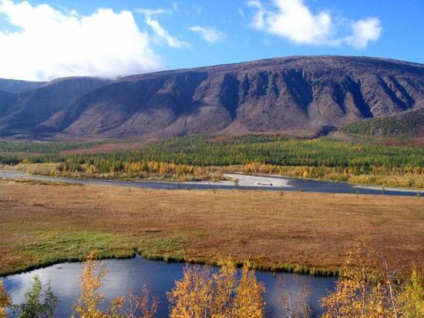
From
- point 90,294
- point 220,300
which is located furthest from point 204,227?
point 90,294

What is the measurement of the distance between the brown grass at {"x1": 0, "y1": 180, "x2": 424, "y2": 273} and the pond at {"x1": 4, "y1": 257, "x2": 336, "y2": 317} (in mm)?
2783

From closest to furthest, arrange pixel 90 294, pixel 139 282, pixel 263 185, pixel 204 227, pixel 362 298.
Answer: pixel 90 294
pixel 362 298
pixel 139 282
pixel 204 227
pixel 263 185

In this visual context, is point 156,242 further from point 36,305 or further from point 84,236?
point 36,305

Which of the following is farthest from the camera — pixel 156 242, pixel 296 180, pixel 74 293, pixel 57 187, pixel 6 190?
pixel 296 180

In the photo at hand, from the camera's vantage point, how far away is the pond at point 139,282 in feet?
140

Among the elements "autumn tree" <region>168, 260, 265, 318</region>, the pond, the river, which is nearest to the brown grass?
the pond

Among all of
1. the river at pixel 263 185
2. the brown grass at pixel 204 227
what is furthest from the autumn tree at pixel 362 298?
the river at pixel 263 185

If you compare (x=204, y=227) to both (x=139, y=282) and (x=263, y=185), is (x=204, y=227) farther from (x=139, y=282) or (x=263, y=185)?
(x=263, y=185)

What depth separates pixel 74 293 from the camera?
147ft

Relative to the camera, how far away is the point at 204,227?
74.9 m

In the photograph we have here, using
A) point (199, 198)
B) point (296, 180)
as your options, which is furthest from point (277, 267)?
point (296, 180)

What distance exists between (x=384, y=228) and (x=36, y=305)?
61.0m

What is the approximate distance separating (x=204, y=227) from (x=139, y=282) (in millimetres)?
27316

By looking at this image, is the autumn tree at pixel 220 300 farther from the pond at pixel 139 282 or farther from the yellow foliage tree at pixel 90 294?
the yellow foliage tree at pixel 90 294
